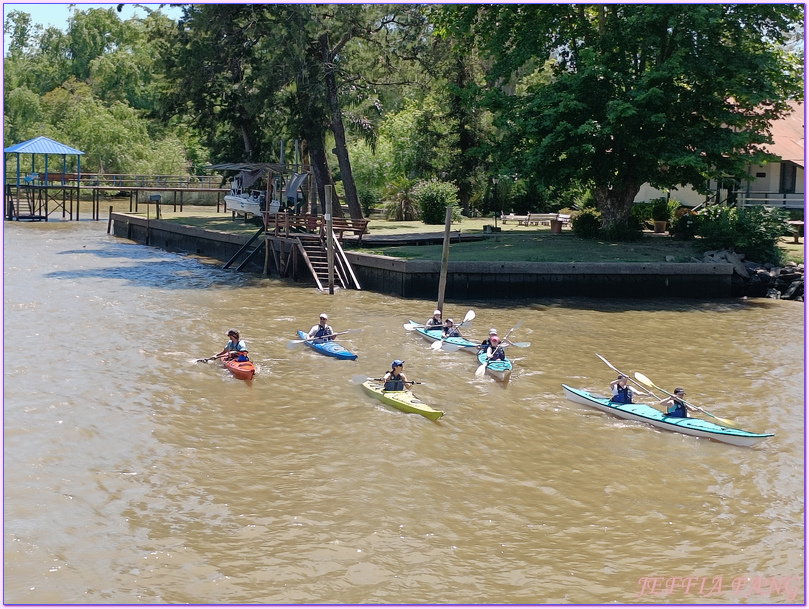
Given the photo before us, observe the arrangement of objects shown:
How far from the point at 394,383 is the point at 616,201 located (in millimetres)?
20622

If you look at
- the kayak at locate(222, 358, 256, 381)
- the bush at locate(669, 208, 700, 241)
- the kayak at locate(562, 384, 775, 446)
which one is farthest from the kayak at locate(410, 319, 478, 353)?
the bush at locate(669, 208, 700, 241)

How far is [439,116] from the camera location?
46.7 meters

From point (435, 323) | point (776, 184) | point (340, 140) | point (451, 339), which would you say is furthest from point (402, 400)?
point (776, 184)

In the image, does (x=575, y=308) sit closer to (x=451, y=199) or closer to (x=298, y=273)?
(x=298, y=273)

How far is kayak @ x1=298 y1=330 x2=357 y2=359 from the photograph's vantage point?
20.5m

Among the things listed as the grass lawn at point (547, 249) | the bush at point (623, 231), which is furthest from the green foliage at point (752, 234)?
the bush at point (623, 231)

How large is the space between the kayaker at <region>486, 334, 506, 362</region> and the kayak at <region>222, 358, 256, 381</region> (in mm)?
5084

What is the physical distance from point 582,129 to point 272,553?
75.4ft

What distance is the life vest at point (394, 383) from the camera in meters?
17.0

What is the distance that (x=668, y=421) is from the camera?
15.6m

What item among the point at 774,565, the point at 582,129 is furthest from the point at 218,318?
the point at 774,565

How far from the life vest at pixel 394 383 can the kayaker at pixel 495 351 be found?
3.07 metres

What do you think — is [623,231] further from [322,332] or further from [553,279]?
[322,332]

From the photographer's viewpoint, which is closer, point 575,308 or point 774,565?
point 774,565
